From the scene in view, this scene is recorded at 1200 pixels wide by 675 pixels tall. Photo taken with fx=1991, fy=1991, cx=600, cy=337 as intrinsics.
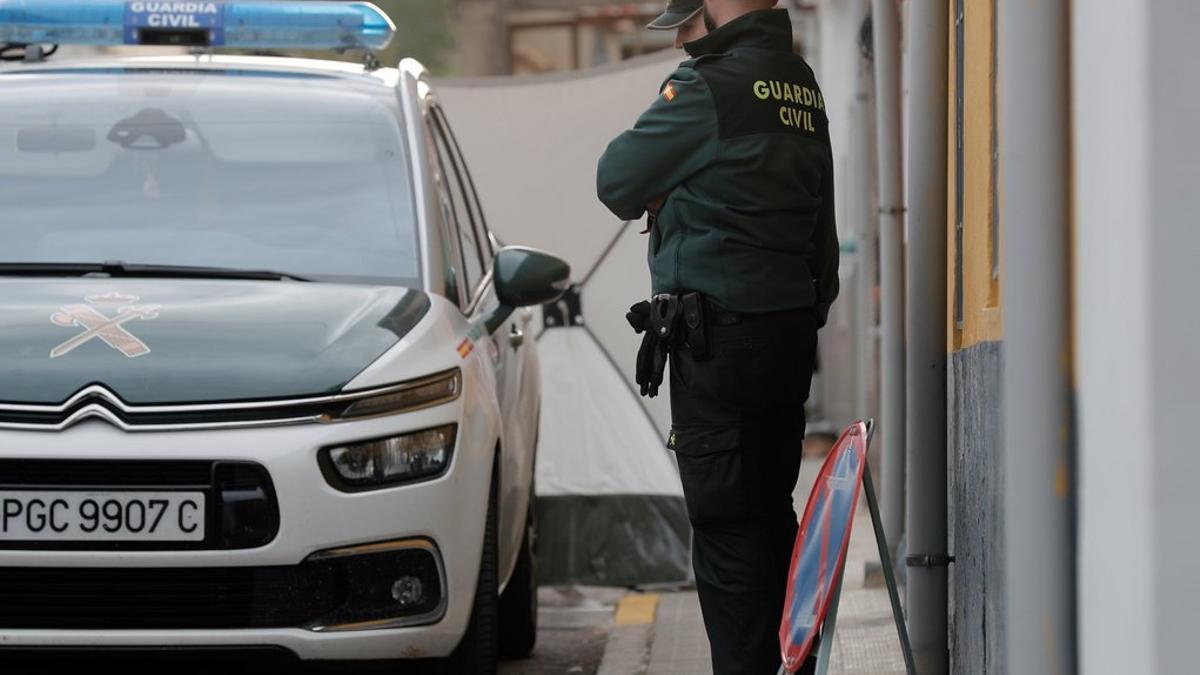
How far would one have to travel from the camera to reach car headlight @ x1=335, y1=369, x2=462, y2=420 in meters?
4.58

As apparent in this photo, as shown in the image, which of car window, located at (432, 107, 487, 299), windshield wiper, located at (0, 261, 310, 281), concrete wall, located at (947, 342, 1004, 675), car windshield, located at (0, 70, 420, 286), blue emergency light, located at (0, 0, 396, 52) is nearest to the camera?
concrete wall, located at (947, 342, 1004, 675)

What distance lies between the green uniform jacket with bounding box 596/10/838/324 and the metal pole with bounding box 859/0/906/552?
1.78 m

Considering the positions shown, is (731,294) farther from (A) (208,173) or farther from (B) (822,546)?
(A) (208,173)

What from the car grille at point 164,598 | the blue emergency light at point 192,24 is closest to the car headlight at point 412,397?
the car grille at point 164,598

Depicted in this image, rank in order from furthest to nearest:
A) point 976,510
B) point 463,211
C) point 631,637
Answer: point 631,637
point 463,211
point 976,510

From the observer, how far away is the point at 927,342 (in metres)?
4.80

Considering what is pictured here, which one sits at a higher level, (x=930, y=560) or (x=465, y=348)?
(x=465, y=348)

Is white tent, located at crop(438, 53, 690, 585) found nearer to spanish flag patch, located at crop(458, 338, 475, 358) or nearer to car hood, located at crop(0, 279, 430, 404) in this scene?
spanish flag patch, located at crop(458, 338, 475, 358)

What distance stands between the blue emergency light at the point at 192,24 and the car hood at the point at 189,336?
152cm

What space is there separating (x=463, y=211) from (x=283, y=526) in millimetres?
1957

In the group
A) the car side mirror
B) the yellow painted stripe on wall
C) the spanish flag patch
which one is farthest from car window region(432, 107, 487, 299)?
the yellow painted stripe on wall

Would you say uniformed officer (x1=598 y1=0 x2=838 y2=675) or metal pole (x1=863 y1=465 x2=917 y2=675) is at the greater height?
uniformed officer (x1=598 y1=0 x2=838 y2=675)

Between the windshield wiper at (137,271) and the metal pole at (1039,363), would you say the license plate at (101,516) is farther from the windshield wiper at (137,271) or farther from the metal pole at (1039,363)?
the metal pole at (1039,363)

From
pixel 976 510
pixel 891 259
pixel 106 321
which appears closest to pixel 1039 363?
pixel 976 510
